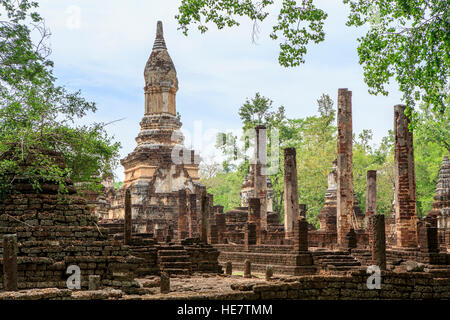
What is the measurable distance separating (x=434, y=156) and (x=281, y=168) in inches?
344

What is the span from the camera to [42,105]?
13.1 m

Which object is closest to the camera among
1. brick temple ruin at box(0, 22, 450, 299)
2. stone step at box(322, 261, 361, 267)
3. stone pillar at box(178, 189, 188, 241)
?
brick temple ruin at box(0, 22, 450, 299)

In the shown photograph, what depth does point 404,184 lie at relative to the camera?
14.2 m

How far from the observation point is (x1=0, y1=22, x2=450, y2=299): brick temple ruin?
9.17m

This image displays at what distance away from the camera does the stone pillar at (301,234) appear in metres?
15.8

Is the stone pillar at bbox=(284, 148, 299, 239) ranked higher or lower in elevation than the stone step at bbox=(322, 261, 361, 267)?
higher

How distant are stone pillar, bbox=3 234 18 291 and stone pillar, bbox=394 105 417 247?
8.49 meters

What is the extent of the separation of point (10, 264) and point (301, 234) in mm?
8300

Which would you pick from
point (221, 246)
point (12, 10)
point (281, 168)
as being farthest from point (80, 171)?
point (281, 168)

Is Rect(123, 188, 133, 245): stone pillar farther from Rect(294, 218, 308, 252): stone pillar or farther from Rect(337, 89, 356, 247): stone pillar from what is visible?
Rect(337, 89, 356, 247): stone pillar

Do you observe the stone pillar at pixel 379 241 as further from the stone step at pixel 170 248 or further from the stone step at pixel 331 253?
the stone step at pixel 170 248

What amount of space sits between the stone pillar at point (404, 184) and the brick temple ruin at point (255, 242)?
0.9 inches

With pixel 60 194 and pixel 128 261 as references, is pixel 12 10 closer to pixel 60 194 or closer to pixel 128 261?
pixel 60 194

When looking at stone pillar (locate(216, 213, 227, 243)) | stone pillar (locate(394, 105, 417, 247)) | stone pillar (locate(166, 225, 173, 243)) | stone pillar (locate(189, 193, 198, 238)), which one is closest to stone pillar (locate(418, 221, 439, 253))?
stone pillar (locate(394, 105, 417, 247))
